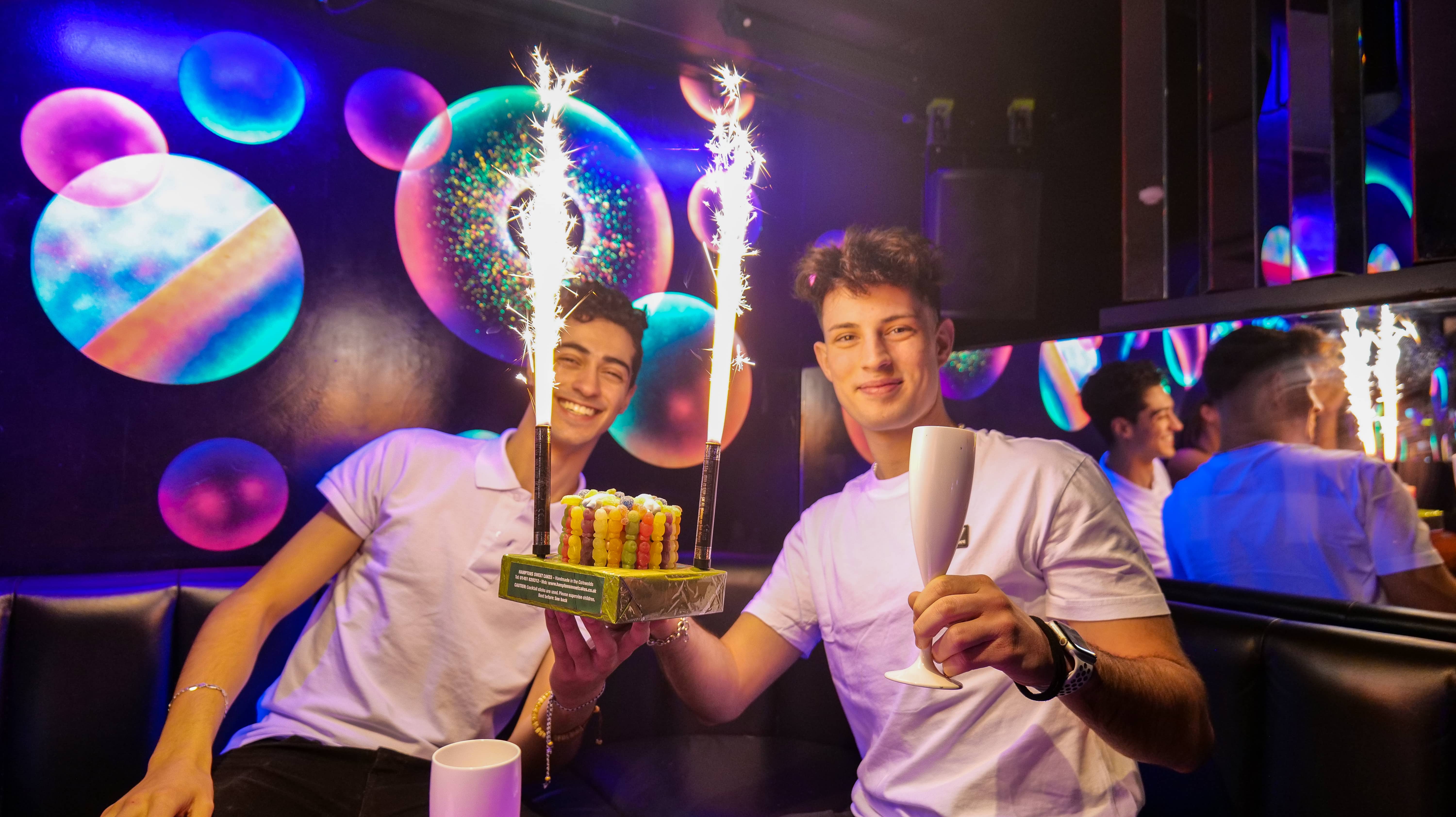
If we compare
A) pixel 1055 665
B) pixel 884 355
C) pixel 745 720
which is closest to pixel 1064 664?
pixel 1055 665

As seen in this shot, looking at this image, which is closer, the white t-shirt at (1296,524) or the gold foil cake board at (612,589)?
the gold foil cake board at (612,589)

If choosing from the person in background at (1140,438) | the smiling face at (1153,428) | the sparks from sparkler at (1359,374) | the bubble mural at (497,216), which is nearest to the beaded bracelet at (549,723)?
the bubble mural at (497,216)

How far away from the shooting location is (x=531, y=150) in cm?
306

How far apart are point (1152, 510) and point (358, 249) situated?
298 cm

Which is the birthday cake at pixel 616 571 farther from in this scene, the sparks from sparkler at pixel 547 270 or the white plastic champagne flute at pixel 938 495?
the white plastic champagne flute at pixel 938 495

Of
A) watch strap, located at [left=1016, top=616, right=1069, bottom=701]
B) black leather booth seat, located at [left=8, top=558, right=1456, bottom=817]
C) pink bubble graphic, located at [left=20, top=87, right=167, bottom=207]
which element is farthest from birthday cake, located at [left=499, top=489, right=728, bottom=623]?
pink bubble graphic, located at [left=20, top=87, right=167, bottom=207]

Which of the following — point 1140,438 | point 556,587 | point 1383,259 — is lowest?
point 556,587


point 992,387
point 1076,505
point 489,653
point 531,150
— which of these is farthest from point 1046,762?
point 531,150

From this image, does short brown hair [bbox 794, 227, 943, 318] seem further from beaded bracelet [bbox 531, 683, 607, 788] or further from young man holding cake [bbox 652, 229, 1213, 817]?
beaded bracelet [bbox 531, 683, 607, 788]

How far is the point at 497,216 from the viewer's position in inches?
117

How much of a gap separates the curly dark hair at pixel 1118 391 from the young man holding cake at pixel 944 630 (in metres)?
0.93

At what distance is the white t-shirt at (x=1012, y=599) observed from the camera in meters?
1.56

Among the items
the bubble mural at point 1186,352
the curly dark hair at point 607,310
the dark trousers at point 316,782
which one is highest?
the curly dark hair at point 607,310

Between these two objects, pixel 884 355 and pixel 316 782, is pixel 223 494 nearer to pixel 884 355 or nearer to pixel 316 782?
pixel 316 782
